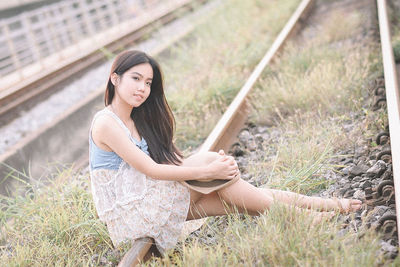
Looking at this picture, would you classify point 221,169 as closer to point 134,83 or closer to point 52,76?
point 134,83

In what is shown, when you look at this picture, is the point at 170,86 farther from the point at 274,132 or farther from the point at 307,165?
the point at 307,165

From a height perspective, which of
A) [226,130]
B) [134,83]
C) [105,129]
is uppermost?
[134,83]

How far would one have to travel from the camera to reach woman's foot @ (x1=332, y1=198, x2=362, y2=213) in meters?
2.86

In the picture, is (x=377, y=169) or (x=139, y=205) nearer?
(x=139, y=205)

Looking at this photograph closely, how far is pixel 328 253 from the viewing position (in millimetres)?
2262

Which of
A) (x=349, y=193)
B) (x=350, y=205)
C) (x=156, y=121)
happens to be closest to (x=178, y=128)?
(x=156, y=121)

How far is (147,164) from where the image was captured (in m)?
2.82

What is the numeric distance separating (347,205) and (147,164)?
1.20 metres

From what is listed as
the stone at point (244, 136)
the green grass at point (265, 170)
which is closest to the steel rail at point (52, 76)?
the green grass at point (265, 170)

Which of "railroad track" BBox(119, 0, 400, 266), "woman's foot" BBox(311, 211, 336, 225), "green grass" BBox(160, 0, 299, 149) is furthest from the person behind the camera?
"green grass" BBox(160, 0, 299, 149)

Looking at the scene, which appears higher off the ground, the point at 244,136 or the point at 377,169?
the point at 377,169

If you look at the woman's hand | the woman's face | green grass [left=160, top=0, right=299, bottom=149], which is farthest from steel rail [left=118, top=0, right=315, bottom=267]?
the woman's face

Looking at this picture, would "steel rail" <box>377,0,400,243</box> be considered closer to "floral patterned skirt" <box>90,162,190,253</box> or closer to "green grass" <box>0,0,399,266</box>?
"green grass" <box>0,0,399,266</box>

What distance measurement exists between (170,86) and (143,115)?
3.51 meters
